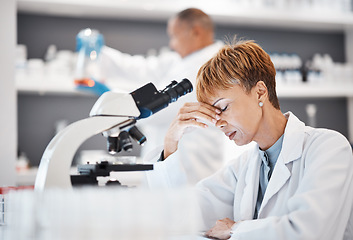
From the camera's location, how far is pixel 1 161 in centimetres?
197

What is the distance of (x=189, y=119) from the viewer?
157 cm

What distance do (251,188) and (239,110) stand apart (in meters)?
0.28

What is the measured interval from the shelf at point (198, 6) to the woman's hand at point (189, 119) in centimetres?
189

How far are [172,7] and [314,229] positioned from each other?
2.58 meters

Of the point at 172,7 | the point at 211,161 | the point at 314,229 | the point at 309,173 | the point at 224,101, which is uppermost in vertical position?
the point at 172,7

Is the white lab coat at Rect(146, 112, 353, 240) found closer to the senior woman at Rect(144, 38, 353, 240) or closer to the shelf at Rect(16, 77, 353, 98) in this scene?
the senior woman at Rect(144, 38, 353, 240)

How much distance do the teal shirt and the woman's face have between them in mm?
84

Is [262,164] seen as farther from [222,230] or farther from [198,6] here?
[198,6]

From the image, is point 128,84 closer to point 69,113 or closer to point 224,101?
point 69,113

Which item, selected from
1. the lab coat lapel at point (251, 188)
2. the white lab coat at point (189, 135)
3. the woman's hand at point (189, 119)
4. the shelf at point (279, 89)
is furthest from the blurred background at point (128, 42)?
the lab coat lapel at point (251, 188)

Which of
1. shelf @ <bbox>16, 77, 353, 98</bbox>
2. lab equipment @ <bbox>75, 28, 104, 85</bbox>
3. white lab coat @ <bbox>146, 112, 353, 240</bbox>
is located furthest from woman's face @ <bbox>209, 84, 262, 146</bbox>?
shelf @ <bbox>16, 77, 353, 98</bbox>

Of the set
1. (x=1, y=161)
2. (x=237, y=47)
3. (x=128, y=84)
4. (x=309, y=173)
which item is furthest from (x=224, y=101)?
(x=128, y=84)

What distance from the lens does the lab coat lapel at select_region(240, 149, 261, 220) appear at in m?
1.45

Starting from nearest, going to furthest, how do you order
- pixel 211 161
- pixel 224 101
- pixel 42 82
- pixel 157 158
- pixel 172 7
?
pixel 224 101, pixel 157 158, pixel 211 161, pixel 42 82, pixel 172 7
